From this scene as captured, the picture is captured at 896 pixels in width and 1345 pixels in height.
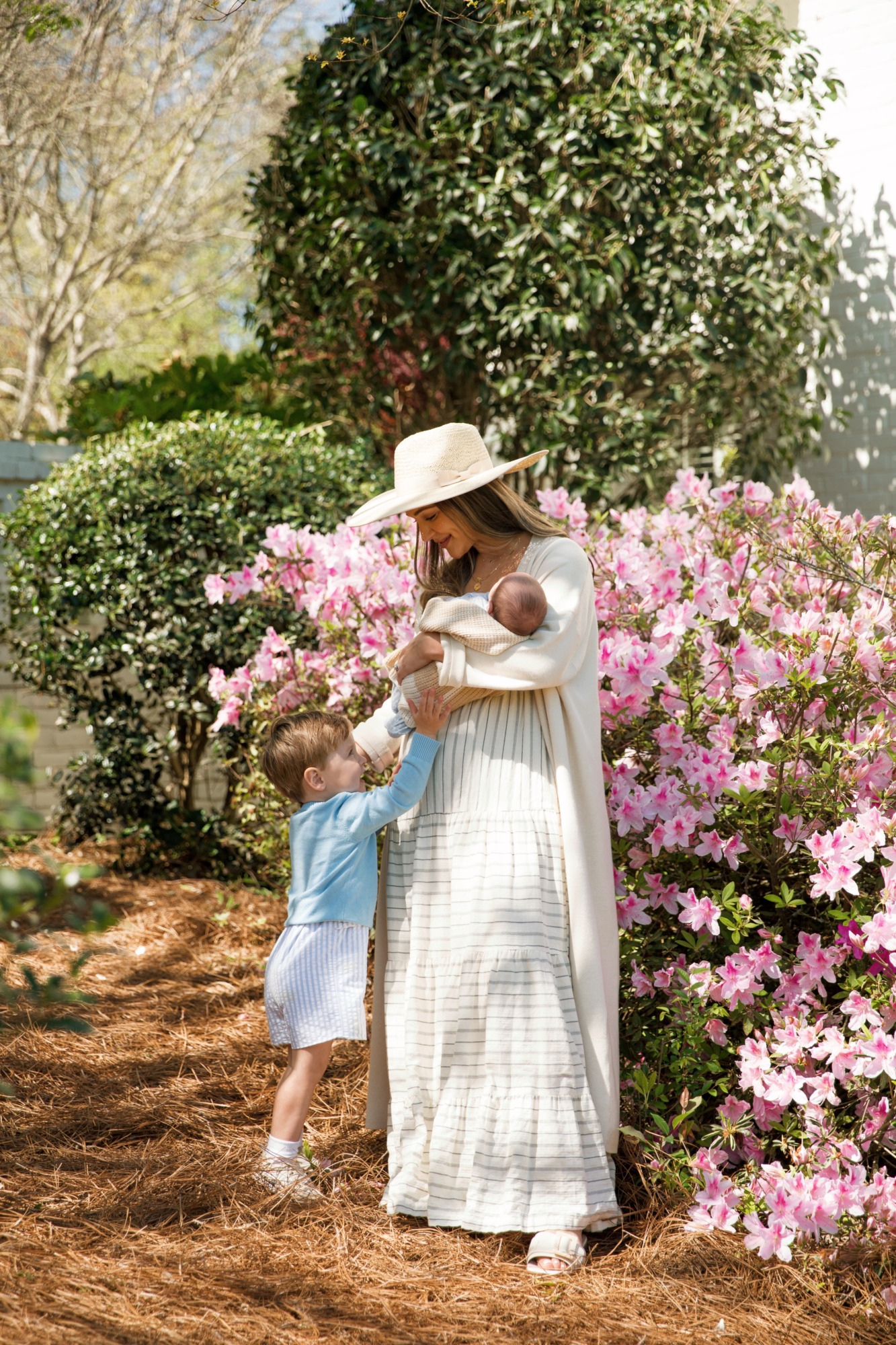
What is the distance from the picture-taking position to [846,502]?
693cm

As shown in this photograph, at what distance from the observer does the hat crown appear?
2.64 metres

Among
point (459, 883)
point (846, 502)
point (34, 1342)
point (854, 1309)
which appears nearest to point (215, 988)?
point (459, 883)

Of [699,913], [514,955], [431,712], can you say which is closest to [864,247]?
[699,913]

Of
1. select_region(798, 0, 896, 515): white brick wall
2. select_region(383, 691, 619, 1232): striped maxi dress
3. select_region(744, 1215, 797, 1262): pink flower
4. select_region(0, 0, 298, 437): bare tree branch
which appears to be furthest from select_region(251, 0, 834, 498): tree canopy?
select_region(744, 1215, 797, 1262): pink flower

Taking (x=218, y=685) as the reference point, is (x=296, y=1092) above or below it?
below

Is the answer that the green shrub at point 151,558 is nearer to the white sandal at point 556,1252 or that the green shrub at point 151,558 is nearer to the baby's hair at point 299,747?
the baby's hair at point 299,747

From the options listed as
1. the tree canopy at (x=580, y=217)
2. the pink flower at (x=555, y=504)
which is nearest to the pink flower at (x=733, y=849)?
the pink flower at (x=555, y=504)

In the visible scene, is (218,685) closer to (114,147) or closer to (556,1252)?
(556,1252)

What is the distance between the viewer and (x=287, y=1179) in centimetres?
273

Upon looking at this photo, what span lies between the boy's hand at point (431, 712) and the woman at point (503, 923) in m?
0.06

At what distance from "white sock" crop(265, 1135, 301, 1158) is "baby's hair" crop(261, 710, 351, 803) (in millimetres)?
784

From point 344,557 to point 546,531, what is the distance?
3.89 ft

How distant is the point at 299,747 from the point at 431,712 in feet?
1.18

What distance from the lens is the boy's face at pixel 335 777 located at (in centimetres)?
275
